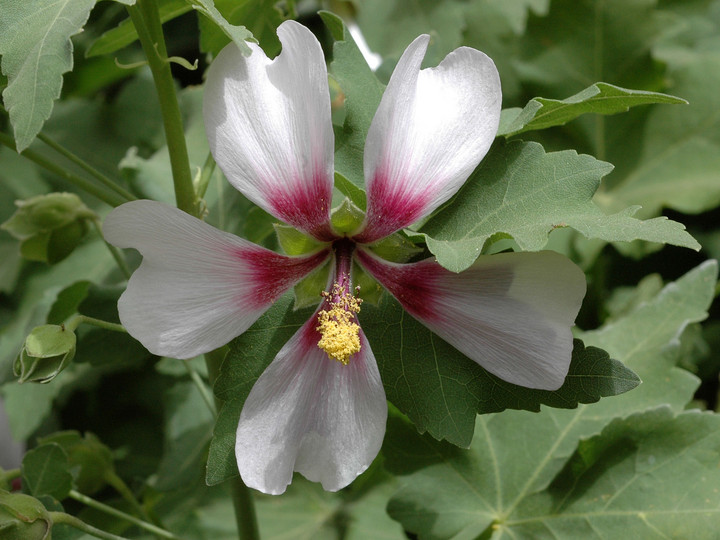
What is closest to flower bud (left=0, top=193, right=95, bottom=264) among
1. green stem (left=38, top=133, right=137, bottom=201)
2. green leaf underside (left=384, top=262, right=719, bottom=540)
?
green stem (left=38, top=133, right=137, bottom=201)

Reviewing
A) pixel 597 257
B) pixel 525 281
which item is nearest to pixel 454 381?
pixel 525 281

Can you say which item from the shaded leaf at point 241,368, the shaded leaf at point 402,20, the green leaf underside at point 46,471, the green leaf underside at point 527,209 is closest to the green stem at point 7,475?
the green leaf underside at point 46,471

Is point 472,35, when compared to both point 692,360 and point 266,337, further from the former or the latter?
point 266,337

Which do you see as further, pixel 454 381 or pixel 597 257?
pixel 597 257

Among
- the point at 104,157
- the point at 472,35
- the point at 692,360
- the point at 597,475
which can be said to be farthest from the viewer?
the point at 104,157

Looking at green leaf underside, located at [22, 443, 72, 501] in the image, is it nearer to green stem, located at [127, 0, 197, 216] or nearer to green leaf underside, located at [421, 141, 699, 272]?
green stem, located at [127, 0, 197, 216]

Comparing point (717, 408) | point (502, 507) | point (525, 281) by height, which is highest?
point (525, 281)

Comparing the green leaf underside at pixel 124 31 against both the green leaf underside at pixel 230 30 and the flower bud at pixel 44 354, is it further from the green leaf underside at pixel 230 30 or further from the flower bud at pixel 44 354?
the flower bud at pixel 44 354
